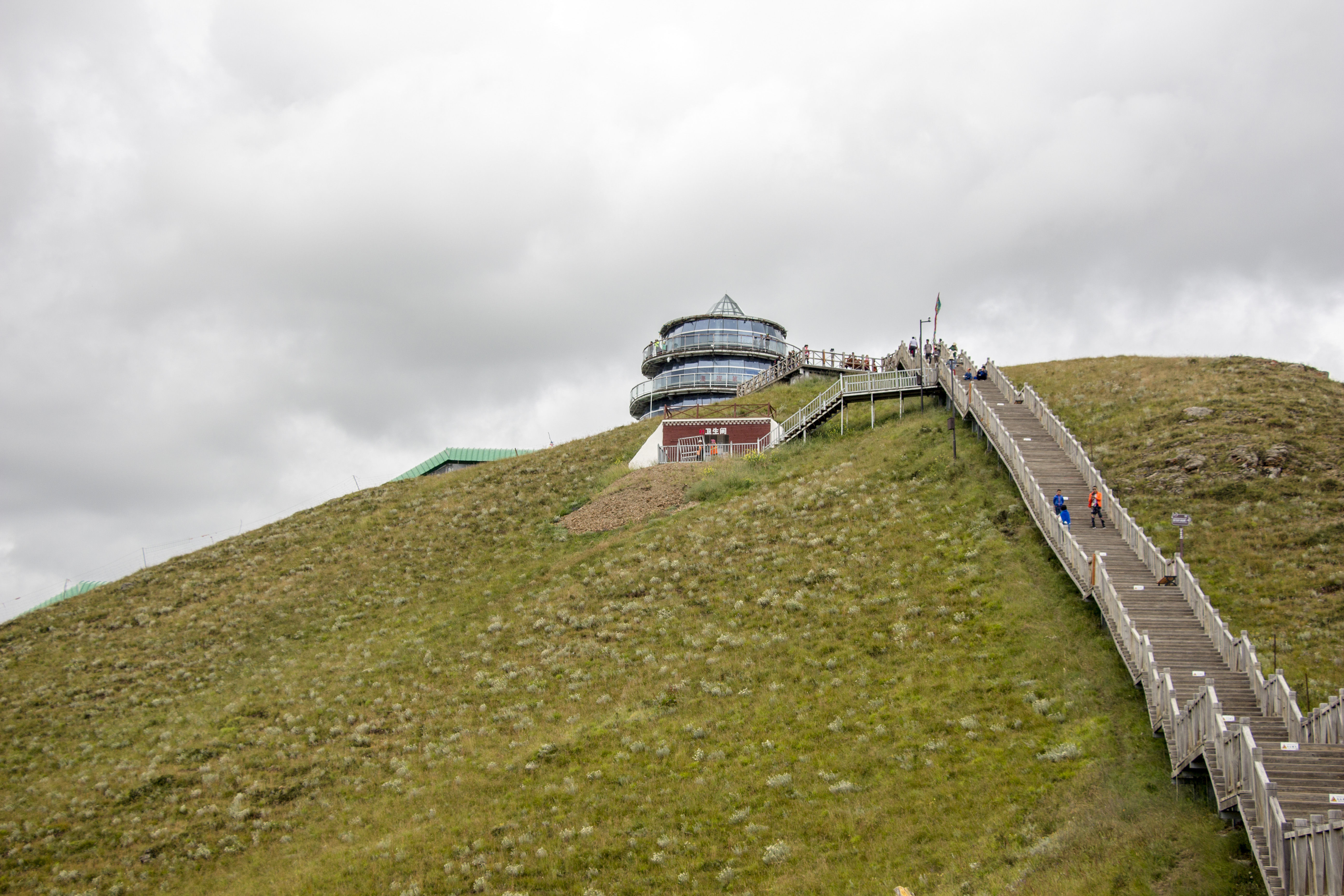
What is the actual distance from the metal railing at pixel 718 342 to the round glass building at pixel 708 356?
0.04m

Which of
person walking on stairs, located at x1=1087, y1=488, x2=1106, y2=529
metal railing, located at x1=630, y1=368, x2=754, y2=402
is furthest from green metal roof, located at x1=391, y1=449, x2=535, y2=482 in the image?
person walking on stairs, located at x1=1087, y1=488, x2=1106, y2=529

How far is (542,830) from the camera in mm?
21500

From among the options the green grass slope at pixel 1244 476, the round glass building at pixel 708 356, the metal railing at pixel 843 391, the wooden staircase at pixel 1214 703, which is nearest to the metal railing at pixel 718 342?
the round glass building at pixel 708 356

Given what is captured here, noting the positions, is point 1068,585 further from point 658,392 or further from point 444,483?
point 658,392

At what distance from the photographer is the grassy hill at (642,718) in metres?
18.4

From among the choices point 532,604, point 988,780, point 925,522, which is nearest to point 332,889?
point 988,780

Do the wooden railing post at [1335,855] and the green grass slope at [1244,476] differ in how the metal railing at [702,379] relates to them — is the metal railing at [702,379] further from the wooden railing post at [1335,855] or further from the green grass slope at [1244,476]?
the wooden railing post at [1335,855]

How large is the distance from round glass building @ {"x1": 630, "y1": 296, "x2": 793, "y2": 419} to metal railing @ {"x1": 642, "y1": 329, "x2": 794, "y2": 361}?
4 centimetres

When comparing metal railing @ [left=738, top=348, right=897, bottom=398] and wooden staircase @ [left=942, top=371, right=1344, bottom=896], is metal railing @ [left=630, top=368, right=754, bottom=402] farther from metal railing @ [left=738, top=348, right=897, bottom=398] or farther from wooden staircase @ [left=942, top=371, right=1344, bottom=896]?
wooden staircase @ [left=942, top=371, right=1344, bottom=896]

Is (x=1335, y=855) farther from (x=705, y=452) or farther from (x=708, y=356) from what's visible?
(x=708, y=356)

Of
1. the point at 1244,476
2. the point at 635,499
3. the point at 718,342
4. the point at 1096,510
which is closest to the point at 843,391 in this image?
the point at 635,499

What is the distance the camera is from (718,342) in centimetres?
7319

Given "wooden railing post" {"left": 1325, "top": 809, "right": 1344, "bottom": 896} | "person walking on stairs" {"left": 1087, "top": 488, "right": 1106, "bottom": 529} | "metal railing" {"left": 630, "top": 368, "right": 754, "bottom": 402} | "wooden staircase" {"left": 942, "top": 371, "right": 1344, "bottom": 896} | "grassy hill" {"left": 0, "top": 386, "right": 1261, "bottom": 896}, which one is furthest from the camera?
"metal railing" {"left": 630, "top": 368, "right": 754, "bottom": 402}

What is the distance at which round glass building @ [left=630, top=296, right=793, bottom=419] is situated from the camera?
2849 inches
